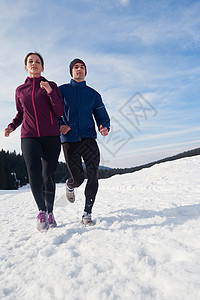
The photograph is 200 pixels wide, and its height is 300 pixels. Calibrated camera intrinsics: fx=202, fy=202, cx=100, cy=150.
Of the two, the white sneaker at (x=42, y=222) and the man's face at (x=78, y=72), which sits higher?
the man's face at (x=78, y=72)

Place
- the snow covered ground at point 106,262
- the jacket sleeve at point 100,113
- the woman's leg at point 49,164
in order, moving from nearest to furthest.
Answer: the snow covered ground at point 106,262 < the woman's leg at point 49,164 < the jacket sleeve at point 100,113

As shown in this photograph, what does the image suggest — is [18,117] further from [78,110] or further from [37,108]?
[78,110]

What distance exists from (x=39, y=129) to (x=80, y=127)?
64 centimetres

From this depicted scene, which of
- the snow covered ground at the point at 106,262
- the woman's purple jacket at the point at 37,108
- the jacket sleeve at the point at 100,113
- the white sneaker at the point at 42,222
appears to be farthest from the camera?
the jacket sleeve at the point at 100,113

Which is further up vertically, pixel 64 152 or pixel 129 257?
pixel 64 152

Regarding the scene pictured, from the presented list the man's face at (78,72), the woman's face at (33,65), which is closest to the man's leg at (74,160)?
the man's face at (78,72)

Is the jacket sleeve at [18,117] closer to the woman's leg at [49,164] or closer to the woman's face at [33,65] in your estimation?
the woman's face at [33,65]

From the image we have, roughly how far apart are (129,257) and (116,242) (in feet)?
1.25

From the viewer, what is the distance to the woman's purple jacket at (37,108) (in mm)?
2869

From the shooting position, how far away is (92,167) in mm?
3207

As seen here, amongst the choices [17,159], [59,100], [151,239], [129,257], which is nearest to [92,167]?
[59,100]

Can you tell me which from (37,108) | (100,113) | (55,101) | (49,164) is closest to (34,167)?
(49,164)

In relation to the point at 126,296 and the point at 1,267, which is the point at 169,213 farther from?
the point at 1,267

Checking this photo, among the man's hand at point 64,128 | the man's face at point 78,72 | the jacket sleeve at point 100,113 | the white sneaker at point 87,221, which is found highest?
the man's face at point 78,72
